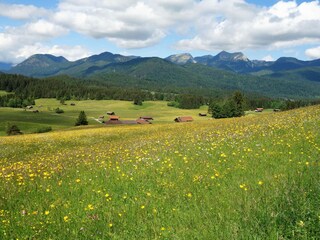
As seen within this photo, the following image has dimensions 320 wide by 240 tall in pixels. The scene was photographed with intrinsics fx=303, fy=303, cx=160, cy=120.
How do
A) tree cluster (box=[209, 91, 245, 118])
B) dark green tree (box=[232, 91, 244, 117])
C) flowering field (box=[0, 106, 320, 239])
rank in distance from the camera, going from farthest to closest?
dark green tree (box=[232, 91, 244, 117])
tree cluster (box=[209, 91, 245, 118])
flowering field (box=[0, 106, 320, 239])

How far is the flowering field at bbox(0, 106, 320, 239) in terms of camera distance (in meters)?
5.61

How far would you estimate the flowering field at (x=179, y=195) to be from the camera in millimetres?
5609

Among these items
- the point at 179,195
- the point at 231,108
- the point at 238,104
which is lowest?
the point at 179,195

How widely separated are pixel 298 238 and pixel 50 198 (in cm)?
691

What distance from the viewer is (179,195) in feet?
26.8

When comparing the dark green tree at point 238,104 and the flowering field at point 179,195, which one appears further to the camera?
the dark green tree at point 238,104

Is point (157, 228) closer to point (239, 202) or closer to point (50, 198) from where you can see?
point (239, 202)

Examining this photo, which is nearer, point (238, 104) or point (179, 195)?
point (179, 195)

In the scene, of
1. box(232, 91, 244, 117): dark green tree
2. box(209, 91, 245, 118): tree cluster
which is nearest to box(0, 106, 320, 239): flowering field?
box(209, 91, 245, 118): tree cluster

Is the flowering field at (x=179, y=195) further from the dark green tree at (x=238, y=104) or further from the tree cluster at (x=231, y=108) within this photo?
the dark green tree at (x=238, y=104)

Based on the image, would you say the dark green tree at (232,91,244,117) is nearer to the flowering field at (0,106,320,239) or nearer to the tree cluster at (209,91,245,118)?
the tree cluster at (209,91,245,118)

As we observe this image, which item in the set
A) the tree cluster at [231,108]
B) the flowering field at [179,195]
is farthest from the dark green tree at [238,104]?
the flowering field at [179,195]

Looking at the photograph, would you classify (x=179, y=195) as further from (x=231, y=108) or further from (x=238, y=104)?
(x=238, y=104)

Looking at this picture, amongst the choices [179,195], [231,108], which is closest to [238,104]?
[231,108]
